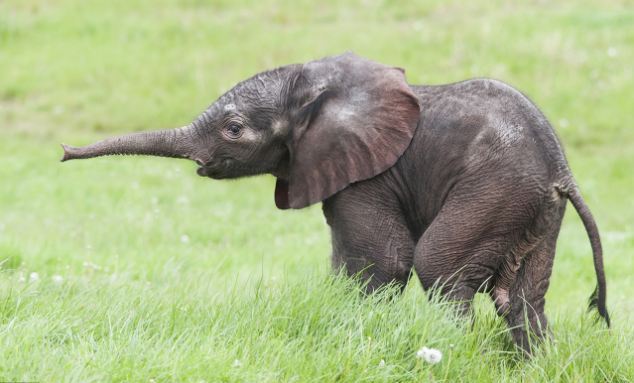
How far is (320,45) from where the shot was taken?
1922cm

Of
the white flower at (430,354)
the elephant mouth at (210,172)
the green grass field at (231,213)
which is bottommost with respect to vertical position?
the green grass field at (231,213)

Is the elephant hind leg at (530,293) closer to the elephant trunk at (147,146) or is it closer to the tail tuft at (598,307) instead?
the tail tuft at (598,307)

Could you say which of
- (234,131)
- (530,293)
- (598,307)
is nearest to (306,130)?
(234,131)

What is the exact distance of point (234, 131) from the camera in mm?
6254

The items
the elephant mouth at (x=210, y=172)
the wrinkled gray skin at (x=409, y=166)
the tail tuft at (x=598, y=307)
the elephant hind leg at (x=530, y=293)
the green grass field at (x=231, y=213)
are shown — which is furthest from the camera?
the elephant mouth at (x=210, y=172)

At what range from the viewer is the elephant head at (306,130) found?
605 cm

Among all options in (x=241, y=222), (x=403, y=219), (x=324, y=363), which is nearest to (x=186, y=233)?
(x=241, y=222)

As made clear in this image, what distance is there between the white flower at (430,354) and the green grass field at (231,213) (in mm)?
143

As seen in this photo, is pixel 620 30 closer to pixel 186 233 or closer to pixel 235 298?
pixel 186 233

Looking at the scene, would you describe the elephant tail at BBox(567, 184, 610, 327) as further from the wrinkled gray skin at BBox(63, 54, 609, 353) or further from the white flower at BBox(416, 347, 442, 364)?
the white flower at BBox(416, 347, 442, 364)

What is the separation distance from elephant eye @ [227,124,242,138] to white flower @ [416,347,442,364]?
1.88m

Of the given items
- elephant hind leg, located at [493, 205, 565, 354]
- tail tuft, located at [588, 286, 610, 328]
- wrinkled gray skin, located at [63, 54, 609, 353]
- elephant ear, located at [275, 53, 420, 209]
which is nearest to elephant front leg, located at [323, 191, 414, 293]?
wrinkled gray skin, located at [63, 54, 609, 353]

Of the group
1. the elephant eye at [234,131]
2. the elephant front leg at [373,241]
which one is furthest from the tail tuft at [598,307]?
the elephant eye at [234,131]

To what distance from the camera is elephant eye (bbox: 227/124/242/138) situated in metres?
6.24
